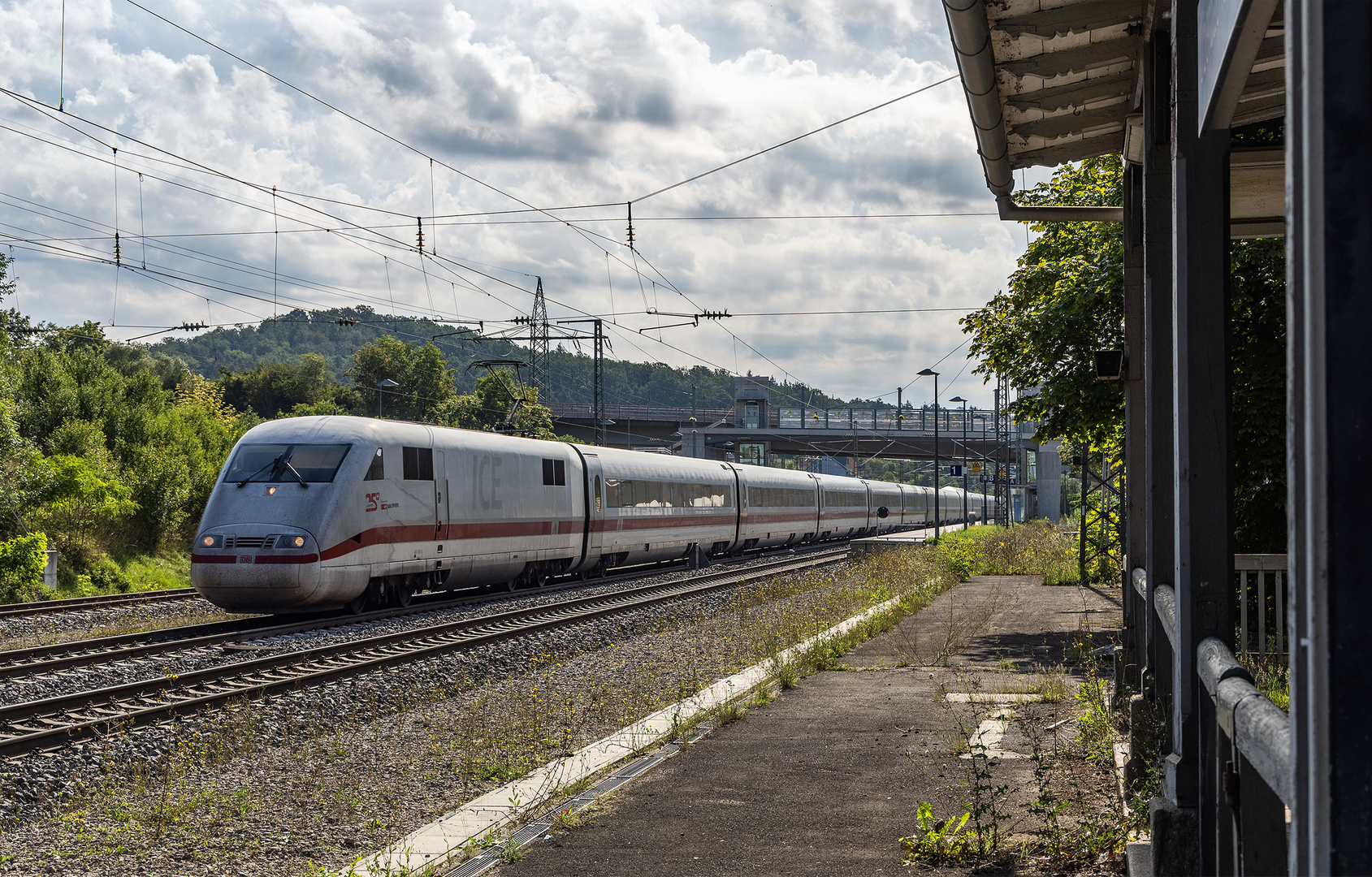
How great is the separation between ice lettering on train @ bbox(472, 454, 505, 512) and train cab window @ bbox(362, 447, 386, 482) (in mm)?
3008

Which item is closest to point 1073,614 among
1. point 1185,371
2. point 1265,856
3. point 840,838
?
point 840,838

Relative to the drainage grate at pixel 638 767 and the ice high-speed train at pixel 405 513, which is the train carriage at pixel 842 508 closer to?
the ice high-speed train at pixel 405 513

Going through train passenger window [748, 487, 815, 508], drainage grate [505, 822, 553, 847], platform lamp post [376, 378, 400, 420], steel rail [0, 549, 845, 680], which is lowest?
steel rail [0, 549, 845, 680]

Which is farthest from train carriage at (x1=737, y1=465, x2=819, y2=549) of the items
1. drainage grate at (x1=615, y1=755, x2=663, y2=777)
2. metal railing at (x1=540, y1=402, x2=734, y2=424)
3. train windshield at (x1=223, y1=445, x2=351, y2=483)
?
drainage grate at (x1=615, y1=755, x2=663, y2=777)

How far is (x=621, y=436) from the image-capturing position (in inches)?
3342

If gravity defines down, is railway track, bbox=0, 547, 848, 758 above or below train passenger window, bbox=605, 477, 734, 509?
below

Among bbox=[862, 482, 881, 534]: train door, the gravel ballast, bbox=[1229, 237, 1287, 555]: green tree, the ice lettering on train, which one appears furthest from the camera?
bbox=[862, 482, 881, 534]: train door

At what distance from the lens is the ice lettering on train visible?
21.2 meters

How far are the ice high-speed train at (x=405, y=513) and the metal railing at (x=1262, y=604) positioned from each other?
1172cm

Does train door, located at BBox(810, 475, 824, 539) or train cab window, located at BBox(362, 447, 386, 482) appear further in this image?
train door, located at BBox(810, 475, 824, 539)

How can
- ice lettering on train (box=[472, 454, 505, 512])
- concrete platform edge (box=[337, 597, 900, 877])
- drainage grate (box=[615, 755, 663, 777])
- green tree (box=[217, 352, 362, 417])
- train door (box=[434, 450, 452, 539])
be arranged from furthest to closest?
1. green tree (box=[217, 352, 362, 417])
2. ice lettering on train (box=[472, 454, 505, 512])
3. train door (box=[434, 450, 452, 539])
4. drainage grate (box=[615, 755, 663, 777])
5. concrete platform edge (box=[337, 597, 900, 877])

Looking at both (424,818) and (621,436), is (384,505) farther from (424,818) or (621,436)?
(621,436)

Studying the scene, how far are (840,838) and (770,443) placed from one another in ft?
254

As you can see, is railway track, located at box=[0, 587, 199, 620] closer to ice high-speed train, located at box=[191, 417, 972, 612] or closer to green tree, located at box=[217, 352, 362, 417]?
ice high-speed train, located at box=[191, 417, 972, 612]
